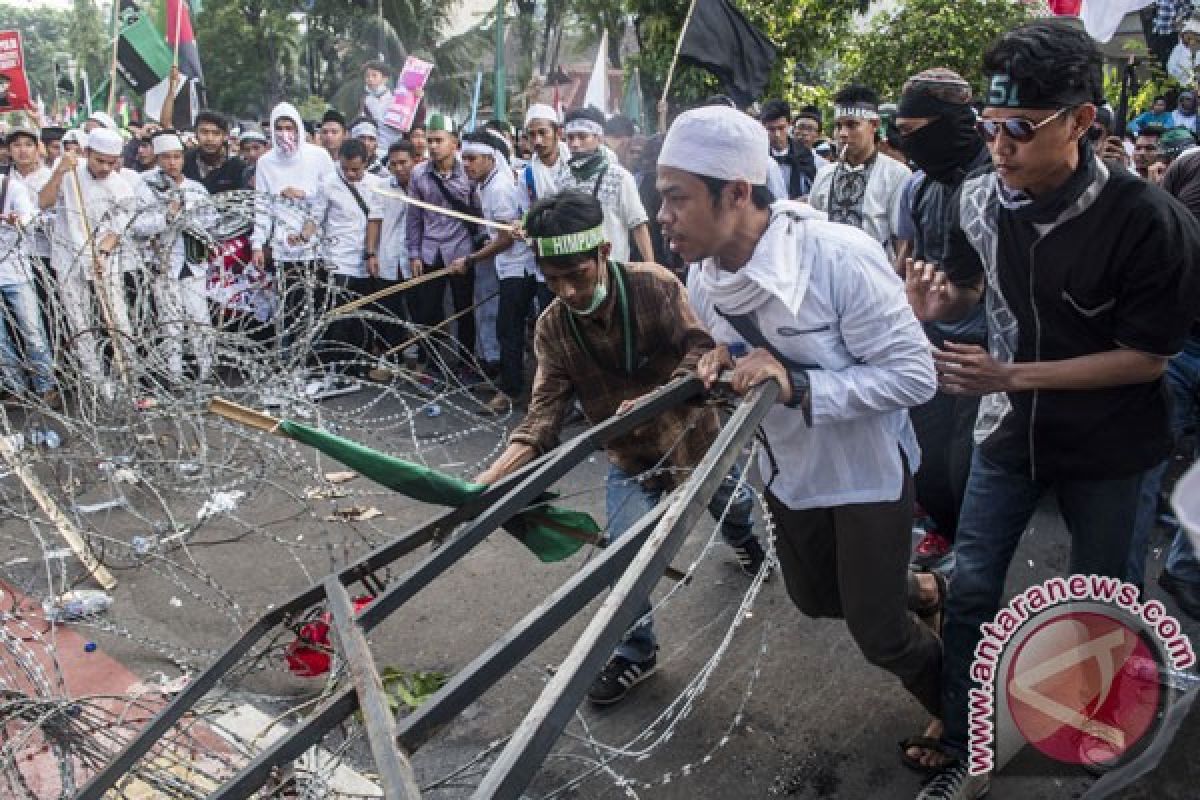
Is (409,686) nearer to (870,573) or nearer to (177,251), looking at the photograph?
(870,573)

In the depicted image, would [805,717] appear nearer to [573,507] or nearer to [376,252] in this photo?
[573,507]

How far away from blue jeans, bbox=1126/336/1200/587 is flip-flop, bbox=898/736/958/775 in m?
0.77

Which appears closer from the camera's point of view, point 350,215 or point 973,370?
point 973,370

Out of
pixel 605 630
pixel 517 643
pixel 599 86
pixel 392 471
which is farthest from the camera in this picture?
pixel 599 86

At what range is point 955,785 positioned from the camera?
114 inches

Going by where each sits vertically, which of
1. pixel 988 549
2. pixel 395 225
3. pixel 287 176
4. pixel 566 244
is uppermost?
pixel 566 244

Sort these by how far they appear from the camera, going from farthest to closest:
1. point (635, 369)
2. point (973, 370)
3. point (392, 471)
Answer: point (635, 369) → point (973, 370) → point (392, 471)

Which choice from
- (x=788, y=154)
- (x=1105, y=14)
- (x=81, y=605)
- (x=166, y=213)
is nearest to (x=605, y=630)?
(x=81, y=605)

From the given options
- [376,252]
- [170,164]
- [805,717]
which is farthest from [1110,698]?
[170,164]

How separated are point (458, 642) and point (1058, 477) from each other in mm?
2478

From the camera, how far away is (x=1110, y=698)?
8.43 feet

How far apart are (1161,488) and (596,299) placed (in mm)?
2514

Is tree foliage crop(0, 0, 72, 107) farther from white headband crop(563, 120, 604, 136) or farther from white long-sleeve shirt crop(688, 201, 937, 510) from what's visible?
white long-sleeve shirt crop(688, 201, 937, 510)

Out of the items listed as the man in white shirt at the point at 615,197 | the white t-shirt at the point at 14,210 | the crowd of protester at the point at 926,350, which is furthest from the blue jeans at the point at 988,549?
the white t-shirt at the point at 14,210
